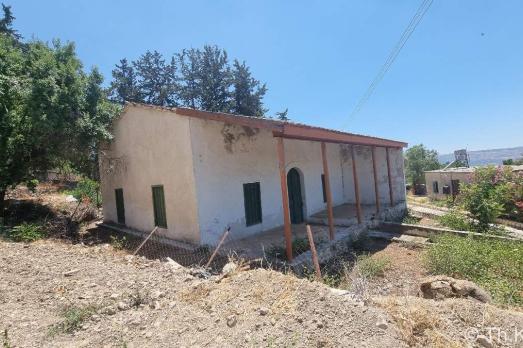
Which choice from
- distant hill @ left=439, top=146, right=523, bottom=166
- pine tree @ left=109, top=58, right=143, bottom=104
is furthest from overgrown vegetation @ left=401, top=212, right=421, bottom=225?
distant hill @ left=439, top=146, right=523, bottom=166

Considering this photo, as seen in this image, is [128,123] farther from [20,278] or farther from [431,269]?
[431,269]

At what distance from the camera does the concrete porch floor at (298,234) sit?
7898 mm

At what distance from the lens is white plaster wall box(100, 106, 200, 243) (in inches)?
328

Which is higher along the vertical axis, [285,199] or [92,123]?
[92,123]

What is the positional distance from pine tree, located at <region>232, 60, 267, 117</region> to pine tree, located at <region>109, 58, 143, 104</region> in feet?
25.6

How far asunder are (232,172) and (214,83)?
58.7ft

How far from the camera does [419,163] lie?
1409 inches

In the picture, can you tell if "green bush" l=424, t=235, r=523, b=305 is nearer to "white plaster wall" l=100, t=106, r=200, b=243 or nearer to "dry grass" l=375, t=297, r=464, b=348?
"dry grass" l=375, t=297, r=464, b=348

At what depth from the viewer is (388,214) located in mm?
12781

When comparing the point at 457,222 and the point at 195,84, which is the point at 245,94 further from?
the point at 457,222

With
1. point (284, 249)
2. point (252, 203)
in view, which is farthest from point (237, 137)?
point (284, 249)

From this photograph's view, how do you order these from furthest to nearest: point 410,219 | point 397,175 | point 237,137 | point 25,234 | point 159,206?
point 397,175, point 410,219, point 159,206, point 237,137, point 25,234

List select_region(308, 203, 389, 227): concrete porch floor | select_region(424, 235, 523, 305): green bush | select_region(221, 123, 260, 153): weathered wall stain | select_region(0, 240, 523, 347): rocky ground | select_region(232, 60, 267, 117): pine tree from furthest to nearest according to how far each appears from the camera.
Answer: select_region(232, 60, 267, 117): pine tree, select_region(308, 203, 389, 227): concrete porch floor, select_region(221, 123, 260, 153): weathered wall stain, select_region(424, 235, 523, 305): green bush, select_region(0, 240, 523, 347): rocky ground

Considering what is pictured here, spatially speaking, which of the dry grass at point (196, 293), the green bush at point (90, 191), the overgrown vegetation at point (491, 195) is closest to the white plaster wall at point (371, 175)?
the overgrown vegetation at point (491, 195)
